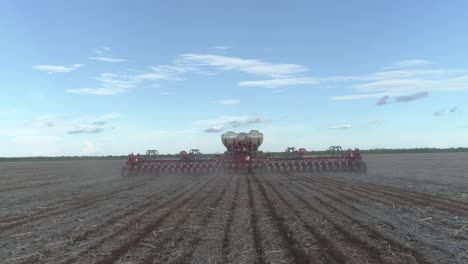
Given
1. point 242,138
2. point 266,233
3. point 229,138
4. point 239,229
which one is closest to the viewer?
point 266,233

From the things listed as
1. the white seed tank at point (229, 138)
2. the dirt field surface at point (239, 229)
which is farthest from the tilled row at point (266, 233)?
the white seed tank at point (229, 138)

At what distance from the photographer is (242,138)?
104 feet

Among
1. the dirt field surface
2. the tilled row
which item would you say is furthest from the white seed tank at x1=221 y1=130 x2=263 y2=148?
the tilled row

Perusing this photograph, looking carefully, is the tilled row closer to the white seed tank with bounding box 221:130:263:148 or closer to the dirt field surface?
the dirt field surface

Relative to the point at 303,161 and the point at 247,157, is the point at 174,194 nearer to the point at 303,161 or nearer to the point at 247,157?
the point at 247,157

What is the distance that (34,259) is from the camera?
22.3 ft

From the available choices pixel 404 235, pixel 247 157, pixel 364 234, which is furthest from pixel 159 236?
pixel 247 157

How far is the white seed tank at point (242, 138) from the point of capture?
3164 cm

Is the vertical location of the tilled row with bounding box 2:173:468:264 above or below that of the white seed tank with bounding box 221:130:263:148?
below

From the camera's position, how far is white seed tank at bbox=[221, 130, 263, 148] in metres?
31.6

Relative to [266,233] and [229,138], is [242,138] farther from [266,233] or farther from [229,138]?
[266,233]

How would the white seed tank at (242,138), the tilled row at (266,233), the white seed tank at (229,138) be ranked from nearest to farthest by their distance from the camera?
the tilled row at (266,233)
the white seed tank at (242,138)
the white seed tank at (229,138)

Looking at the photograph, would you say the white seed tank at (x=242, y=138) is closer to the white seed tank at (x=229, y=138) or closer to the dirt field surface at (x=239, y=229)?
the white seed tank at (x=229, y=138)

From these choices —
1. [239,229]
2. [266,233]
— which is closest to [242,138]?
[239,229]
